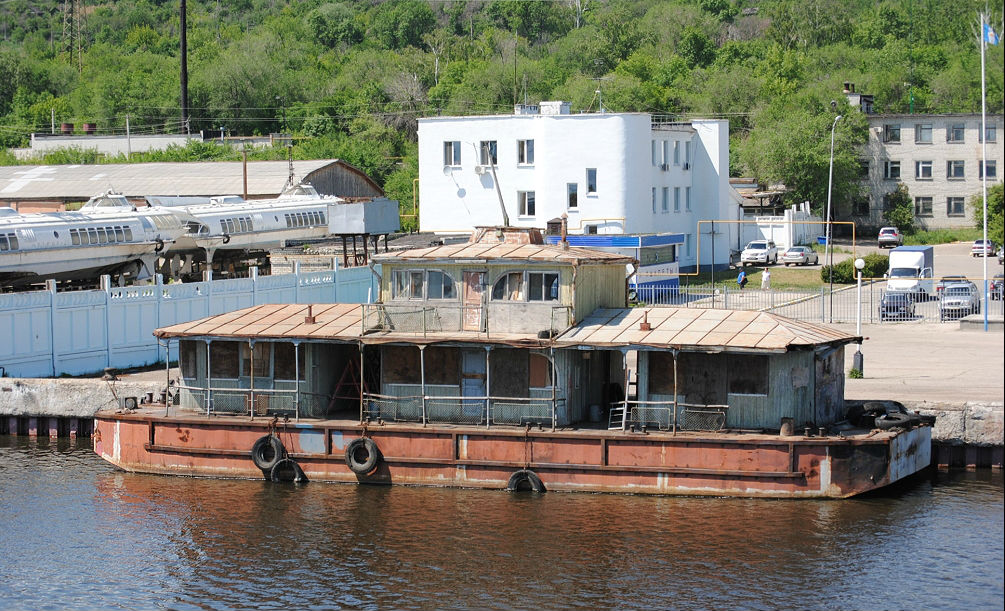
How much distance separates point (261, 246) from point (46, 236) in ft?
48.8

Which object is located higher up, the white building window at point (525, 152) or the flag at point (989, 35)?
the white building window at point (525, 152)

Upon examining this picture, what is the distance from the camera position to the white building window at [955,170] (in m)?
91.6

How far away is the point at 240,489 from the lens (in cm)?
3278

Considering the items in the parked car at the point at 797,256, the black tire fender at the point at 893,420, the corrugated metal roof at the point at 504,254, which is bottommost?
the black tire fender at the point at 893,420

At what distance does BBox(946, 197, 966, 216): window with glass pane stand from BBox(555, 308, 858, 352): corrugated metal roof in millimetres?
62991

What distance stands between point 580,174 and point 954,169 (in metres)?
32.4

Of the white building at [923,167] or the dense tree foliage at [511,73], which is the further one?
the dense tree foliage at [511,73]

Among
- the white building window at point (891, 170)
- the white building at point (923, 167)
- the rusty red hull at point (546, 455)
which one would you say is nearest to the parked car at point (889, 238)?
the white building at point (923, 167)

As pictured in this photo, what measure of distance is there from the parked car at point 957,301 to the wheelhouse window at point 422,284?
26.5 metres

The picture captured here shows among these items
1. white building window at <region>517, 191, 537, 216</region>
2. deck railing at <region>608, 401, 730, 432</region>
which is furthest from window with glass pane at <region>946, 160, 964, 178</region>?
Answer: deck railing at <region>608, 401, 730, 432</region>

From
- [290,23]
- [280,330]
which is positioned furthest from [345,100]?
[280,330]

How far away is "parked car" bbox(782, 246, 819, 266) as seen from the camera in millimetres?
76625

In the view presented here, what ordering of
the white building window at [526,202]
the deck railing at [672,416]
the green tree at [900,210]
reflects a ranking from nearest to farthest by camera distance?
1. the deck railing at [672,416]
2. the white building window at [526,202]
3. the green tree at [900,210]

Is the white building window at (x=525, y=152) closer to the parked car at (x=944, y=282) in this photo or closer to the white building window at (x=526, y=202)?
the white building window at (x=526, y=202)
